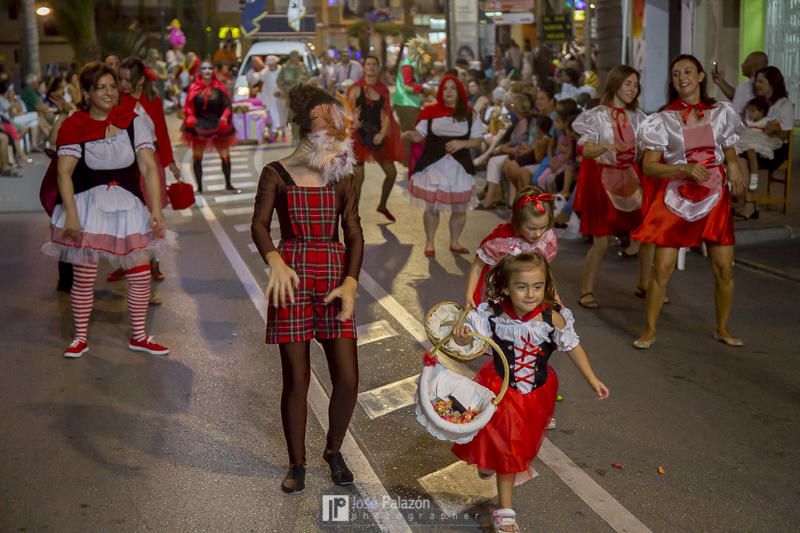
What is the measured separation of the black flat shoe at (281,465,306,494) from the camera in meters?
5.27

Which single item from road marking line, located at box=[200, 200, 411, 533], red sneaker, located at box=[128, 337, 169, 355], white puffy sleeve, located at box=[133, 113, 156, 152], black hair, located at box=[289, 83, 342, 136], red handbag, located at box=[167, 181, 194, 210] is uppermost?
black hair, located at box=[289, 83, 342, 136]

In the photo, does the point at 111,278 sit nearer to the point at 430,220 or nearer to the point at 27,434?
the point at 430,220

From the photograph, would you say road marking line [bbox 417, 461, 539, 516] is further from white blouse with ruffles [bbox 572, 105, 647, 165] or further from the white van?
the white van

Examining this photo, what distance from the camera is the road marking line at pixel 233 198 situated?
16.7 m

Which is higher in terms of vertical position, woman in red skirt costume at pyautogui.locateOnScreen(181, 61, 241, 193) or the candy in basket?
woman in red skirt costume at pyautogui.locateOnScreen(181, 61, 241, 193)

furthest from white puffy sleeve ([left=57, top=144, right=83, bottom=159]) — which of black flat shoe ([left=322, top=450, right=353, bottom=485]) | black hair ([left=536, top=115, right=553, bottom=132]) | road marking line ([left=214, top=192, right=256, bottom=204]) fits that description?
road marking line ([left=214, top=192, right=256, bottom=204])

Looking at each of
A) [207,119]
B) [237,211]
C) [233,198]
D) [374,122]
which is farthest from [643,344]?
[207,119]

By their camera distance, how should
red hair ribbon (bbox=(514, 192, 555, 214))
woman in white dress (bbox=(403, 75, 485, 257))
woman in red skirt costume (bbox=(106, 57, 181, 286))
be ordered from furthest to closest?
woman in white dress (bbox=(403, 75, 485, 257)) → woman in red skirt costume (bbox=(106, 57, 181, 286)) → red hair ribbon (bbox=(514, 192, 555, 214))

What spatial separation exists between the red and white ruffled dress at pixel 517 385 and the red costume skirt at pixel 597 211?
4.43m

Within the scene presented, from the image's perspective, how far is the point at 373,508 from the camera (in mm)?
5082

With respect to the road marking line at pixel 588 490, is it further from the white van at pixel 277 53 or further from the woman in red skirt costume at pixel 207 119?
the white van at pixel 277 53

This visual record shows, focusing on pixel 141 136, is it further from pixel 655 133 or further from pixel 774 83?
pixel 774 83

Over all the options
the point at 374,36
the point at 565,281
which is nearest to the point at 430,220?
the point at 565,281

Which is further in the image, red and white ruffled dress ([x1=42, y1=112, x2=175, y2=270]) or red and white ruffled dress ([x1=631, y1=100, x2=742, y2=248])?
red and white ruffled dress ([x1=42, y1=112, x2=175, y2=270])
